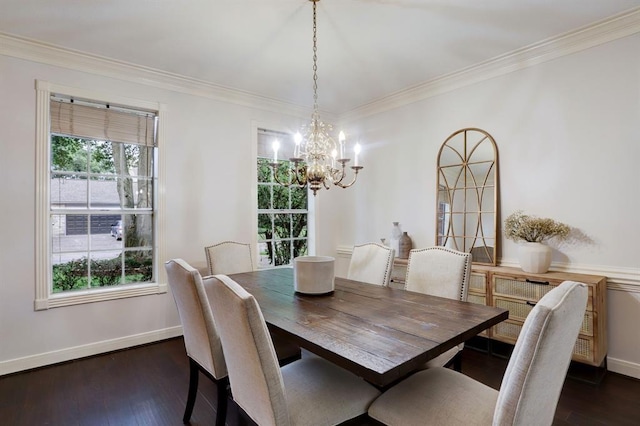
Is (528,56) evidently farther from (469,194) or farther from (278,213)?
(278,213)

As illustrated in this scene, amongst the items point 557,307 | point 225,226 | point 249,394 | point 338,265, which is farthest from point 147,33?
point 338,265

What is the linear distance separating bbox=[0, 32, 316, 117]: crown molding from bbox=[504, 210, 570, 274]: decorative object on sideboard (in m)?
2.97

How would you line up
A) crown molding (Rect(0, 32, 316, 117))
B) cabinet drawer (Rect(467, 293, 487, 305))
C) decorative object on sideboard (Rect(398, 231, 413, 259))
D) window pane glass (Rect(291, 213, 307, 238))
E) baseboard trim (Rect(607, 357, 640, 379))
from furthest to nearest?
window pane glass (Rect(291, 213, 307, 238)) → decorative object on sideboard (Rect(398, 231, 413, 259)) → cabinet drawer (Rect(467, 293, 487, 305)) → crown molding (Rect(0, 32, 316, 117)) → baseboard trim (Rect(607, 357, 640, 379))

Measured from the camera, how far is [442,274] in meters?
2.27

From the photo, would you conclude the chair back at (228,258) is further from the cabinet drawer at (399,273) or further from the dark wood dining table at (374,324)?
the cabinet drawer at (399,273)

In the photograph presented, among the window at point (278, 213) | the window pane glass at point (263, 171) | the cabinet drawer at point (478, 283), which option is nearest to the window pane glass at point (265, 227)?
the window at point (278, 213)

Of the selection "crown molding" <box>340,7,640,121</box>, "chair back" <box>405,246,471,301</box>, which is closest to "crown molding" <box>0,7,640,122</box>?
"crown molding" <box>340,7,640,121</box>

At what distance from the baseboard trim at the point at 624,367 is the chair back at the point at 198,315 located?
2866 mm

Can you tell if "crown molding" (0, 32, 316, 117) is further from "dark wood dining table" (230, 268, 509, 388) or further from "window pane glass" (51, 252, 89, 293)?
"dark wood dining table" (230, 268, 509, 388)

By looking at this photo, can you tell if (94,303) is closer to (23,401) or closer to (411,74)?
(23,401)

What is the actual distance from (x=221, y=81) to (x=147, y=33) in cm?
99

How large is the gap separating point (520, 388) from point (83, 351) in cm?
337

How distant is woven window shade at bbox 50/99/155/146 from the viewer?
2885 millimetres

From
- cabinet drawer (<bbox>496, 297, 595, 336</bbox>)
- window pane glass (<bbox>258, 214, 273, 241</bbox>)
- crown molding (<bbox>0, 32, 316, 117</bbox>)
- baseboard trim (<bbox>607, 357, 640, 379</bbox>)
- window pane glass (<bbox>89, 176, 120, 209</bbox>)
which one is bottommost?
baseboard trim (<bbox>607, 357, 640, 379</bbox>)
